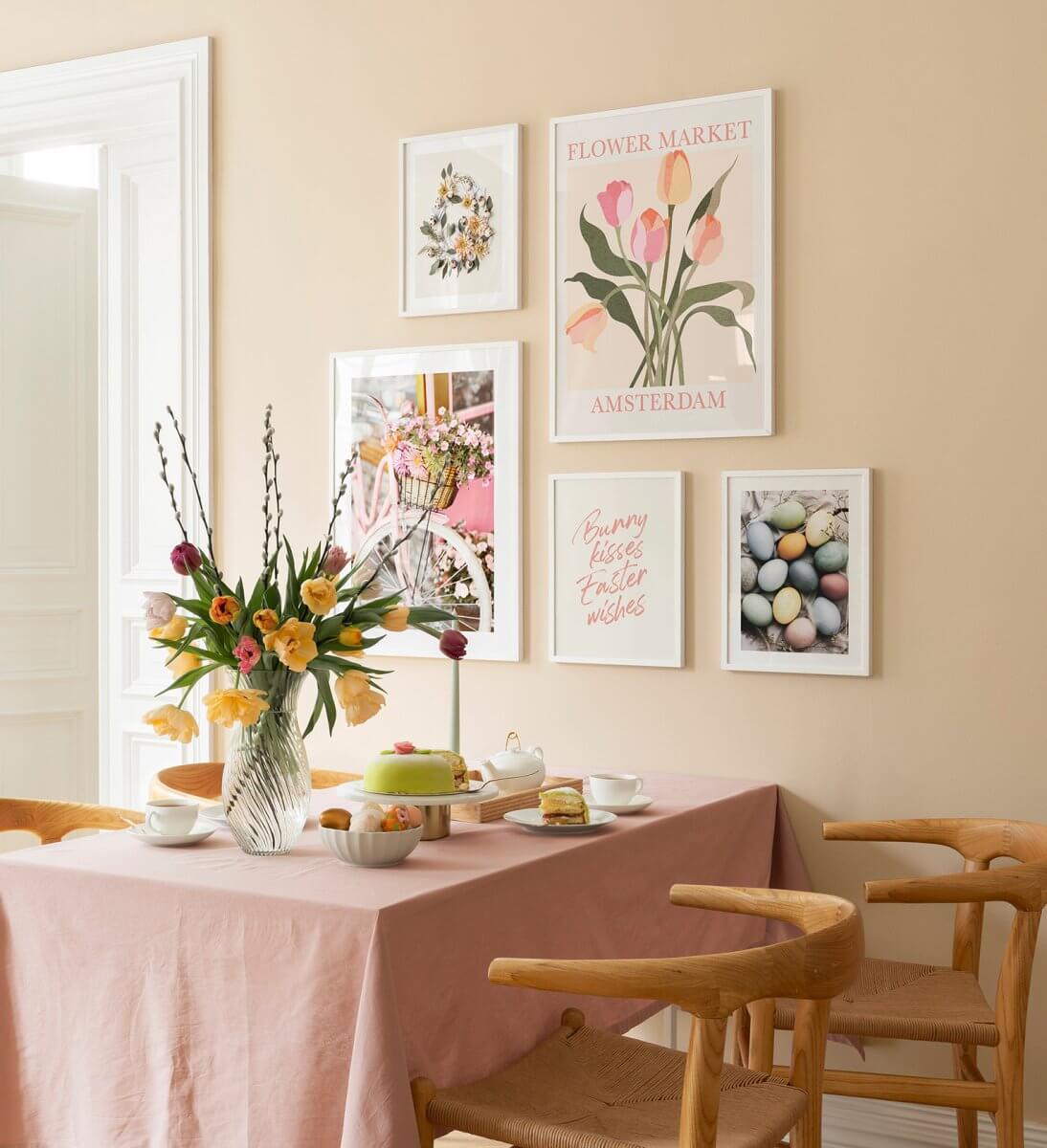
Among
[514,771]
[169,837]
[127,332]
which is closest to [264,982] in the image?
[169,837]

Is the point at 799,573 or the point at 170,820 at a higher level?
the point at 799,573

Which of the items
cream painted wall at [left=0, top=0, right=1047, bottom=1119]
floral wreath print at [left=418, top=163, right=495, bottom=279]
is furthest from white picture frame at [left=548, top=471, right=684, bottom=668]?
floral wreath print at [left=418, top=163, right=495, bottom=279]

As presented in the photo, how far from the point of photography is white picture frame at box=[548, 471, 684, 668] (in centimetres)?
318

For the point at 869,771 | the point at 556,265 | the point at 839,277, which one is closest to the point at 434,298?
the point at 556,265

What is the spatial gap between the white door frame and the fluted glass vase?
5.33 feet

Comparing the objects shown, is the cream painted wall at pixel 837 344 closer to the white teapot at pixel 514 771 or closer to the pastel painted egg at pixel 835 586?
the pastel painted egg at pixel 835 586

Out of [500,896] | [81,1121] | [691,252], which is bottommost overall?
[81,1121]

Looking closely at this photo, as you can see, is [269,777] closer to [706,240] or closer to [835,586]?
[835,586]

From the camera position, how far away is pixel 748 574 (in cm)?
310

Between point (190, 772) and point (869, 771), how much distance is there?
1.55m

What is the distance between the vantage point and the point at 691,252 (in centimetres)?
316

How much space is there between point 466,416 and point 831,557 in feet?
3.14

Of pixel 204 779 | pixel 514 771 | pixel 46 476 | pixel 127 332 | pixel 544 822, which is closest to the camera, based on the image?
pixel 544 822

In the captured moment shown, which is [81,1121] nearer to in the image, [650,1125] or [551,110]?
[650,1125]
